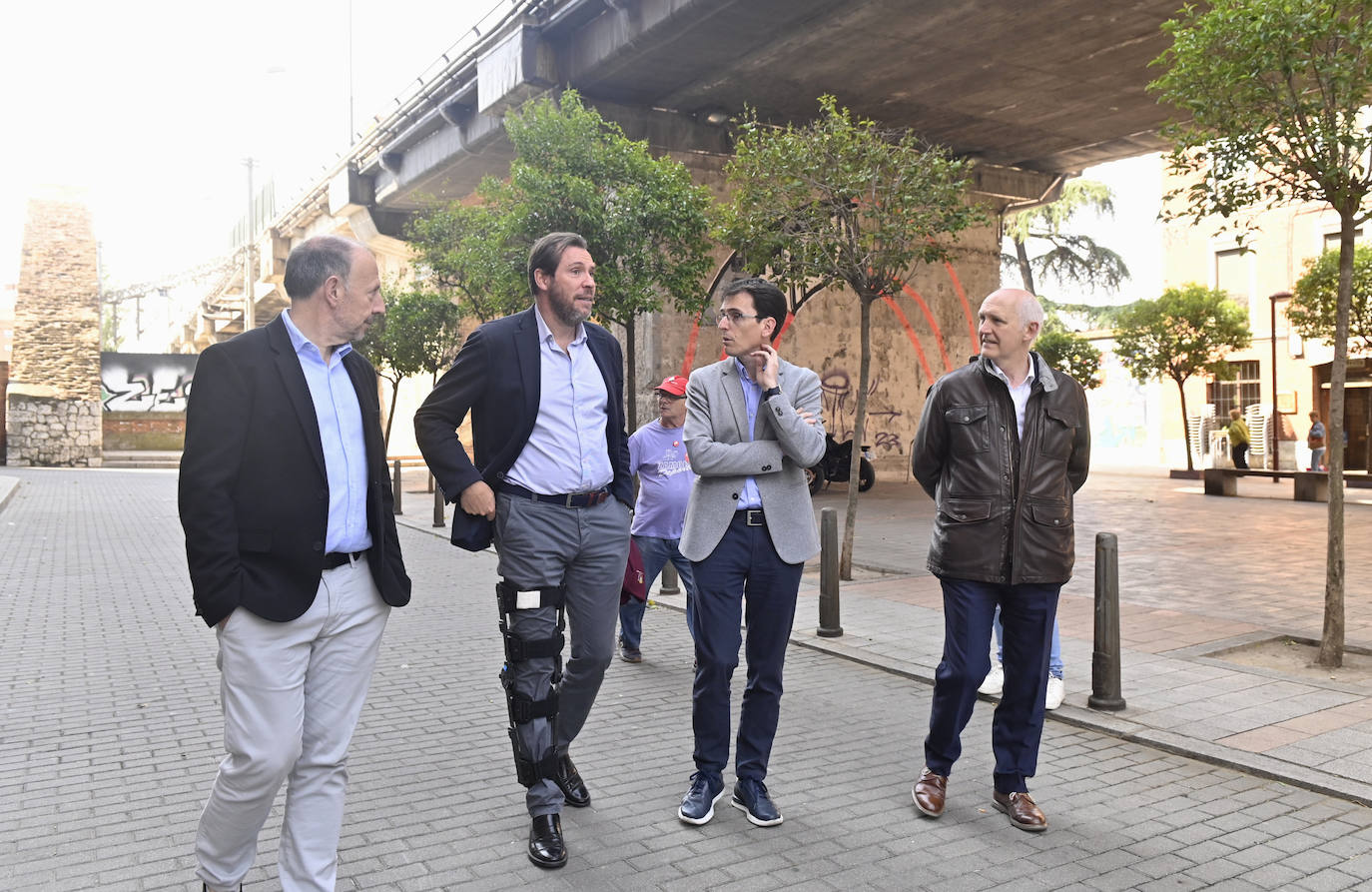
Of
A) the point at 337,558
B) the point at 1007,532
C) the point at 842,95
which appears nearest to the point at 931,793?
the point at 1007,532

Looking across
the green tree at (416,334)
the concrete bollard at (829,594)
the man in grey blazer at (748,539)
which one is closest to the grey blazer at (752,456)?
the man in grey blazer at (748,539)

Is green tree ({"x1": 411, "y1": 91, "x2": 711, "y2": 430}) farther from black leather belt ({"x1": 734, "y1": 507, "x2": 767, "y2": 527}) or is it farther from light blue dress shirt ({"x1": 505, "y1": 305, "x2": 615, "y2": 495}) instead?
black leather belt ({"x1": 734, "y1": 507, "x2": 767, "y2": 527})

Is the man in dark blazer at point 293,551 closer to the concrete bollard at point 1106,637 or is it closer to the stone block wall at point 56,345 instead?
the concrete bollard at point 1106,637

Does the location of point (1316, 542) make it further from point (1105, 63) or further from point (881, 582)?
point (1105, 63)

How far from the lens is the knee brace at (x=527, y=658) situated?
11.9 feet

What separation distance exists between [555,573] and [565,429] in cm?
48

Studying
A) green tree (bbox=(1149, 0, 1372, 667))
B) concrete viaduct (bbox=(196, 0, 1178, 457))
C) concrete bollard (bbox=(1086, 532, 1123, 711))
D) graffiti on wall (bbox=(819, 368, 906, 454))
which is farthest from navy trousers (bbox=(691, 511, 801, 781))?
graffiti on wall (bbox=(819, 368, 906, 454))

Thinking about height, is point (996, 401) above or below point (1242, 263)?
below

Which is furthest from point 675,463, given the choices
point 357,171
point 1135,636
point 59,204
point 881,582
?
point 59,204

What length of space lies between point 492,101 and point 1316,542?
558 inches

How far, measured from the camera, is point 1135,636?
7508 mm

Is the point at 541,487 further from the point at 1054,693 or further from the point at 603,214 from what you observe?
the point at 603,214

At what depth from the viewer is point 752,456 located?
389 cm

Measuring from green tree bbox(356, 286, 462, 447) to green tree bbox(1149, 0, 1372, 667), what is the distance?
638 inches
